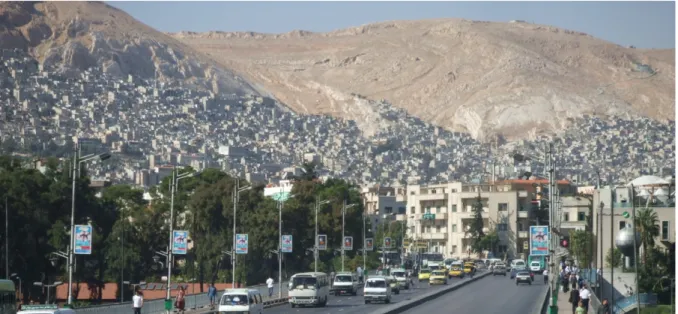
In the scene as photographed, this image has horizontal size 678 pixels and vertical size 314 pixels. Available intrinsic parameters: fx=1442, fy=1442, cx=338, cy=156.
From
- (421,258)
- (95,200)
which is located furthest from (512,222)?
(95,200)

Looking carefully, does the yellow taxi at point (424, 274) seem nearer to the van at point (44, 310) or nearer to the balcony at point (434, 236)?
the balcony at point (434, 236)

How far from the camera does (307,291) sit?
66500 millimetres

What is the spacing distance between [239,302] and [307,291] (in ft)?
38.1

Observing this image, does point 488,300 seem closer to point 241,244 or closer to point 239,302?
point 241,244

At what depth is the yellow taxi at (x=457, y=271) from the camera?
4385 inches

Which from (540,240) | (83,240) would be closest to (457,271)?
(540,240)

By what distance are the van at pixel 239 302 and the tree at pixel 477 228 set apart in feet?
328

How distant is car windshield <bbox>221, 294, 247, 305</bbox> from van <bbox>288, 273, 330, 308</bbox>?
1118 centimetres

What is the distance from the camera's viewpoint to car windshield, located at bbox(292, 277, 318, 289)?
66.9m

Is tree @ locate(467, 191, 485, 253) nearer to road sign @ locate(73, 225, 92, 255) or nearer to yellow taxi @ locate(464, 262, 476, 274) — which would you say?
yellow taxi @ locate(464, 262, 476, 274)

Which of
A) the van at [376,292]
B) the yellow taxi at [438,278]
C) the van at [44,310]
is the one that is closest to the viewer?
the van at [44,310]

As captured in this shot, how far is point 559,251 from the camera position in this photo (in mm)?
69750

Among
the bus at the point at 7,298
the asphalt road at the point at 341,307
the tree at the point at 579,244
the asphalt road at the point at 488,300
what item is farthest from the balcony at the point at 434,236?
the bus at the point at 7,298

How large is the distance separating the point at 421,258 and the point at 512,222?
20.4m
